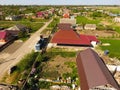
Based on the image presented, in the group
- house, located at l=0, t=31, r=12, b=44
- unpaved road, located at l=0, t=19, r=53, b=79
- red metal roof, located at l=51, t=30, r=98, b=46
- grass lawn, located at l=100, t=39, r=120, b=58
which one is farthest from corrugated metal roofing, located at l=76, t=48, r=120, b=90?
house, located at l=0, t=31, r=12, b=44

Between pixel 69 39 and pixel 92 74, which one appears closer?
pixel 92 74

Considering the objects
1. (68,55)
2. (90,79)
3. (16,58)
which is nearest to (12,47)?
(16,58)

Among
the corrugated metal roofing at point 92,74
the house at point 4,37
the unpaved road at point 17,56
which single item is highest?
the corrugated metal roofing at point 92,74

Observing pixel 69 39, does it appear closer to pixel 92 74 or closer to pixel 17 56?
pixel 17 56

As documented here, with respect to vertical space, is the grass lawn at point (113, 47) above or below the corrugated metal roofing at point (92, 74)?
below

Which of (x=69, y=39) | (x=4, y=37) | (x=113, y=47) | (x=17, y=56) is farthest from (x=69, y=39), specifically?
(x=4, y=37)

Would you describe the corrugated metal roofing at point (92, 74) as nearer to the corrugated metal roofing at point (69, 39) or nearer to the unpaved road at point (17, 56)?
the unpaved road at point (17, 56)

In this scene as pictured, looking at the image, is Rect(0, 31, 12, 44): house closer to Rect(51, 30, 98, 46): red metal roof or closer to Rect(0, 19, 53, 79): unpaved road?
Rect(0, 19, 53, 79): unpaved road

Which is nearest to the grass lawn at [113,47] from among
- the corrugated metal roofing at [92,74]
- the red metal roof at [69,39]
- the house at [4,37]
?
the red metal roof at [69,39]
